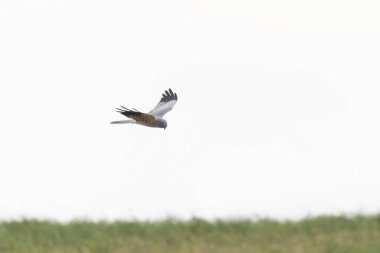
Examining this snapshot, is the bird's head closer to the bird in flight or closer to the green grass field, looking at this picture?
the bird in flight

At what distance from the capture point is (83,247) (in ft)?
41.9

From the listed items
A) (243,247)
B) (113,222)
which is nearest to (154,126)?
(113,222)

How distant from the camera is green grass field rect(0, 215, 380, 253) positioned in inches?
495

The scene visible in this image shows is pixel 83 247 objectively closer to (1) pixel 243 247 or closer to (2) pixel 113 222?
(2) pixel 113 222

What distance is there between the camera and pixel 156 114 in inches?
834

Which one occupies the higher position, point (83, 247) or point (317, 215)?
point (317, 215)

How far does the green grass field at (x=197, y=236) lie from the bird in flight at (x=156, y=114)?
499cm

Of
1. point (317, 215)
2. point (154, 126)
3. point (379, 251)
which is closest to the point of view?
point (379, 251)

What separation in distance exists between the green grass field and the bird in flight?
499 centimetres

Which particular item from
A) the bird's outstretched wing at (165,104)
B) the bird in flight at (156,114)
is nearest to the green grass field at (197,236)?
the bird in flight at (156,114)

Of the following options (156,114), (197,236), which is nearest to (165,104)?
(156,114)

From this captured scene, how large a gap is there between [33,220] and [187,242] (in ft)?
9.44

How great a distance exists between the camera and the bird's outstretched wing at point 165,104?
70.3 ft

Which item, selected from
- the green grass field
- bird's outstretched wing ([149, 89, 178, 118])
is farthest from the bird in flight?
the green grass field
